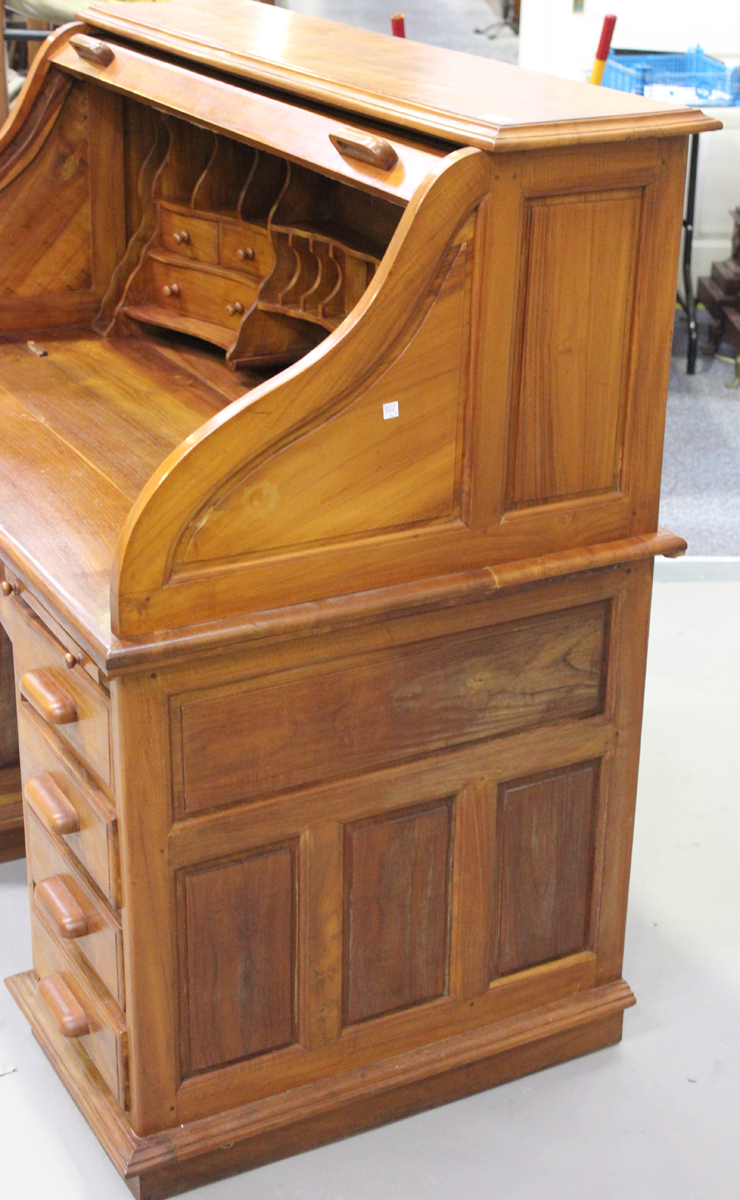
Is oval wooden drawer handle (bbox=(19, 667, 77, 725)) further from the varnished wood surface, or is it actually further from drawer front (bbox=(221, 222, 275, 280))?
drawer front (bbox=(221, 222, 275, 280))

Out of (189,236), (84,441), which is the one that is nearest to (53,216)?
(189,236)

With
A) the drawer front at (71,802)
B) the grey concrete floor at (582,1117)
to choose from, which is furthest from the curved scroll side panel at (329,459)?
the grey concrete floor at (582,1117)

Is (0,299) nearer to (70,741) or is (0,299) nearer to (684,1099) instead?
(70,741)

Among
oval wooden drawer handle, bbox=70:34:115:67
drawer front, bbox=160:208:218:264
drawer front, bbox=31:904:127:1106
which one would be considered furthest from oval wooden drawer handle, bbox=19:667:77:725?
oval wooden drawer handle, bbox=70:34:115:67

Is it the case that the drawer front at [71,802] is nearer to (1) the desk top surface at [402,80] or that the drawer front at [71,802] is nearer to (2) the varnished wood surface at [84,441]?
Result: (2) the varnished wood surface at [84,441]

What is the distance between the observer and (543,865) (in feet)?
7.09

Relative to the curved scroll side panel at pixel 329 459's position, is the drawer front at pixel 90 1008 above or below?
below

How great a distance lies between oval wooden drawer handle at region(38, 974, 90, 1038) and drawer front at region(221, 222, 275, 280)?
4.05 feet

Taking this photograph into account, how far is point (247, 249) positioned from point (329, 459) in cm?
93

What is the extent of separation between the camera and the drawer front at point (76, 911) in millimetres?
1929

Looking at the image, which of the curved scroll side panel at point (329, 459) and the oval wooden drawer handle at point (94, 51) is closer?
the curved scroll side panel at point (329, 459)

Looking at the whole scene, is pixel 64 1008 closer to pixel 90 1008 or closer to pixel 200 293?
pixel 90 1008

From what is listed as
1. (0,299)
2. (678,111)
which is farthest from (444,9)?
(678,111)

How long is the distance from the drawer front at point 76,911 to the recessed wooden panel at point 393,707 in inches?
10.2
